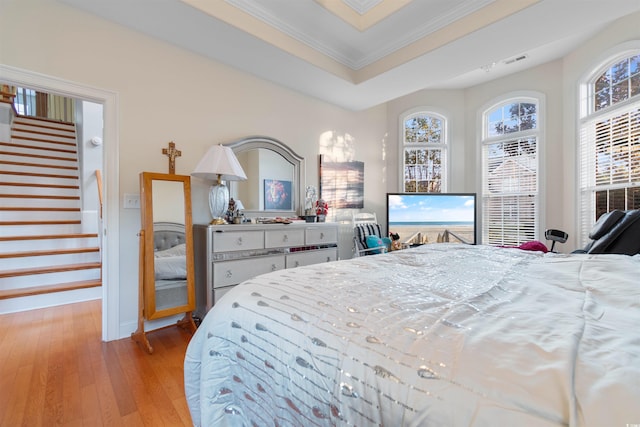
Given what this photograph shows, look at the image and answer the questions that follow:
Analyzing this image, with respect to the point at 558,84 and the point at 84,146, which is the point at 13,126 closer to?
the point at 84,146

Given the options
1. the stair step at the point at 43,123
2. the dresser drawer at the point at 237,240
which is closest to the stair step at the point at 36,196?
the stair step at the point at 43,123

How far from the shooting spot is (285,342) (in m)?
0.77

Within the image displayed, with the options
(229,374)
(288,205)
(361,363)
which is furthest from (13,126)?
(361,363)

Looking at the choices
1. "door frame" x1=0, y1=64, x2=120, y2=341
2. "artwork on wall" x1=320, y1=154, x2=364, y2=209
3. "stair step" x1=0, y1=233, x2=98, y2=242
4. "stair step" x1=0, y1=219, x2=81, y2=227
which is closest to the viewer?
"door frame" x1=0, y1=64, x2=120, y2=341

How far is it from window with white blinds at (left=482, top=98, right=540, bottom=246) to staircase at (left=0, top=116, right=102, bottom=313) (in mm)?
5809

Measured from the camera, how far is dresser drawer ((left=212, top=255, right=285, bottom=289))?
2457 mm

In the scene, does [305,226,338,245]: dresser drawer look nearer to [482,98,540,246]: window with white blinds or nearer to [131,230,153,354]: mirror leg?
[131,230,153,354]: mirror leg

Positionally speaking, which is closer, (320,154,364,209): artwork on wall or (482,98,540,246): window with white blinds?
(320,154,364,209): artwork on wall

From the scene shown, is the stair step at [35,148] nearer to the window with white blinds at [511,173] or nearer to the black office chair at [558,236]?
the window with white blinds at [511,173]

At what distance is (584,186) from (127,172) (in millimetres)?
5263

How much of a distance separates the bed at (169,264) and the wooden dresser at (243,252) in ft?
0.66

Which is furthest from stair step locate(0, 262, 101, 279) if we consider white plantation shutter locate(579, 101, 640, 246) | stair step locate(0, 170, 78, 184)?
white plantation shutter locate(579, 101, 640, 246)

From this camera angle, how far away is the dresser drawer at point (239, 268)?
8.06ft

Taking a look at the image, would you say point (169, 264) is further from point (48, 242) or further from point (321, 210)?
point (48, 242)
